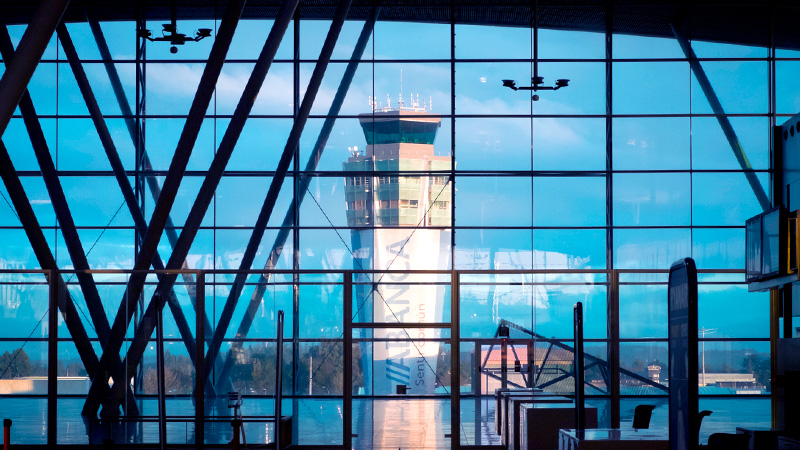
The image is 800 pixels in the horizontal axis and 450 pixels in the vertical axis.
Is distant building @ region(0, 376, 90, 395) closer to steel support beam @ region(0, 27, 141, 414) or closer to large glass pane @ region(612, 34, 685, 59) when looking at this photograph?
steel support beam @ region(0, 27, 141, 414)

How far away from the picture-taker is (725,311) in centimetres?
2088

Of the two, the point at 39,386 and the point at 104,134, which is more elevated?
the point at 104,134

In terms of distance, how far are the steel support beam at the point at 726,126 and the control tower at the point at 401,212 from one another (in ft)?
20.1

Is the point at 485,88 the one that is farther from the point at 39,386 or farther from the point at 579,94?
the point at 39,386

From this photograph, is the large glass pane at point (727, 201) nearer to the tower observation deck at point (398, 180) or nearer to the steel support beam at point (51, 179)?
the tower observation deck at point (398, 180)

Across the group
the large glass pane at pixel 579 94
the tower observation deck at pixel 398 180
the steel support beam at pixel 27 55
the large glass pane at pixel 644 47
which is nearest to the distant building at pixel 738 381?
the tower observation deck at pixel 398 180

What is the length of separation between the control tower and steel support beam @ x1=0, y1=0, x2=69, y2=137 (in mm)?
10199

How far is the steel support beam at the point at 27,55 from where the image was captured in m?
11.3

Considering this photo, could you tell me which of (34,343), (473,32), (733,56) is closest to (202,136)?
(473,32)

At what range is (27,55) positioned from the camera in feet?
37.2

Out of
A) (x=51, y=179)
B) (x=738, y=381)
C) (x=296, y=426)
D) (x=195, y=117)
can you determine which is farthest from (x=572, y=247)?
(x=51, y=179)

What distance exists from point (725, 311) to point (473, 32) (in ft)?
28.8

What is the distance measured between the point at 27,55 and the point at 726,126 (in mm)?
15563

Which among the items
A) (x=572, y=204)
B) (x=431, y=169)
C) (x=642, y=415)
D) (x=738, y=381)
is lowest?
(x=642, y=415)
